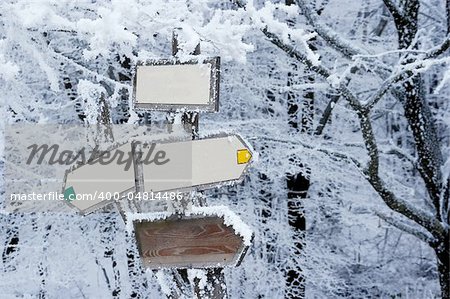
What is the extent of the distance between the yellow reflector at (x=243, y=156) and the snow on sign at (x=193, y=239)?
0.25 metres

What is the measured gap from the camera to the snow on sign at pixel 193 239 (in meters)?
2.55

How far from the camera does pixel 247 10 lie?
182 inches

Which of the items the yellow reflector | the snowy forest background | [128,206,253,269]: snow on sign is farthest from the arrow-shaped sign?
the snowy forest background

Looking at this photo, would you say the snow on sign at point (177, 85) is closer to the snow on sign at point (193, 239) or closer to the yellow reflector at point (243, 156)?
the yellow reflector at point (243, 156)

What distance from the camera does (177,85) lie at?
8.32 feet

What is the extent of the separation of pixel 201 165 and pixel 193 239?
1.15 feet

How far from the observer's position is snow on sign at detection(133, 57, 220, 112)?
8.14ft

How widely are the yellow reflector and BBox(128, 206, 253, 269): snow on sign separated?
9.8 inches

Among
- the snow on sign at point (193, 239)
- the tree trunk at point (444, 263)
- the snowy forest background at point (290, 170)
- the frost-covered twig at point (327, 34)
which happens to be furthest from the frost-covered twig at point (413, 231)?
the snow on sign at point (193, 239)

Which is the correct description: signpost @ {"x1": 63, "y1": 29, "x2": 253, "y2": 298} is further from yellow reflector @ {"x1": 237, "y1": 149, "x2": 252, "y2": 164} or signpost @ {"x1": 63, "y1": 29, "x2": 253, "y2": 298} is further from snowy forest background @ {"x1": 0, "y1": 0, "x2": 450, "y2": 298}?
snowy forest background @ {"x1": 0, "y1": 0, "x2": 450, "y2": 298}

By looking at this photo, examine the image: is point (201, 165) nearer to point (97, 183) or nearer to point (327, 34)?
point (97, 183)

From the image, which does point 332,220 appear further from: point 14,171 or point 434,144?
point 14,171

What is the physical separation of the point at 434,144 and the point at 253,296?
374cm

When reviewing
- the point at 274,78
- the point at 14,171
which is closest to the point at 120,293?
the point at 14,171
